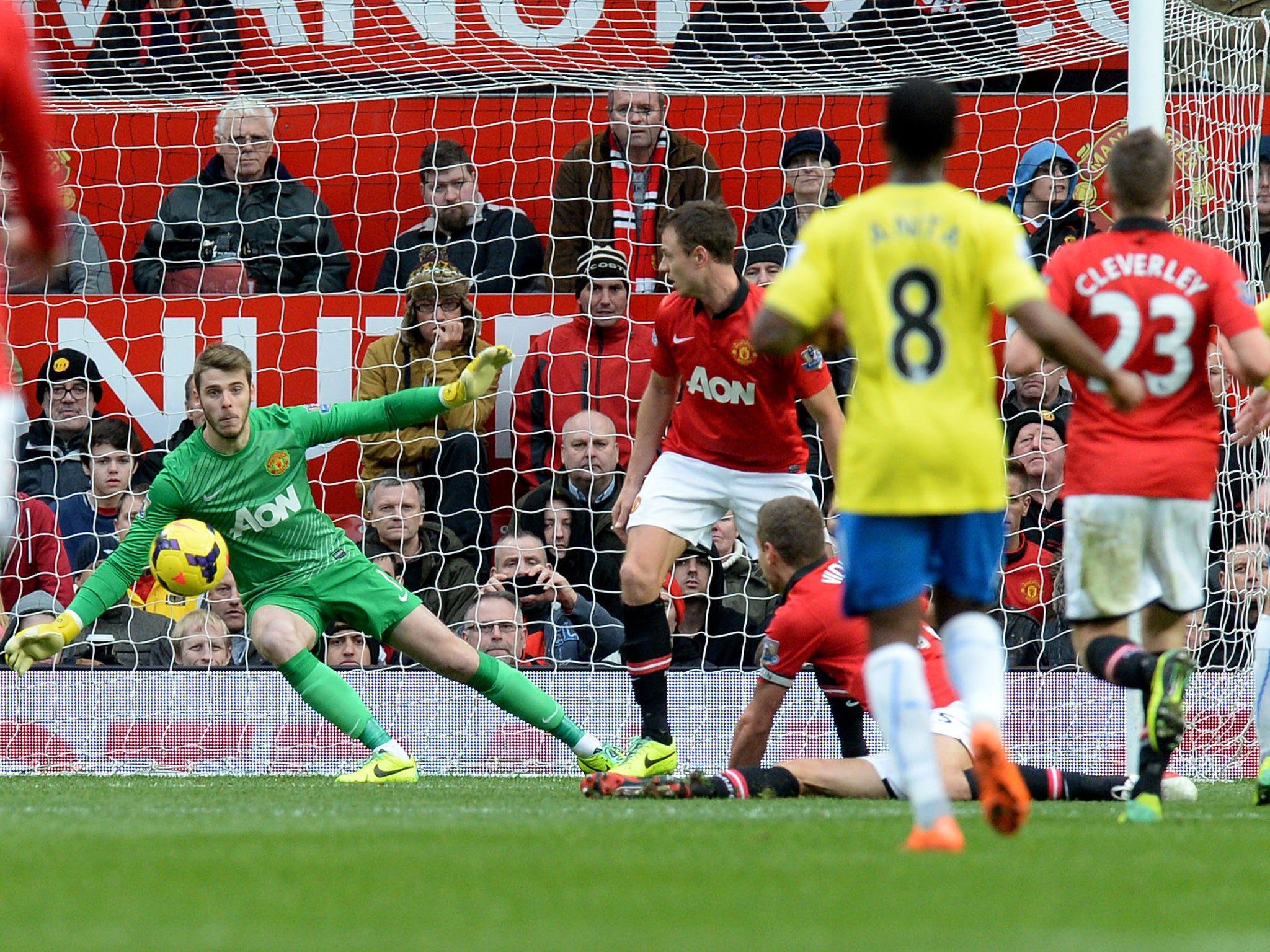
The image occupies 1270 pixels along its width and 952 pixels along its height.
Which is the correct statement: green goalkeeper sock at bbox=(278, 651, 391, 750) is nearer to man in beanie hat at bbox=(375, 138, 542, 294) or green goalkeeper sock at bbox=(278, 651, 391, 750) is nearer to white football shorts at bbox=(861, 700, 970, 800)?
white football shorts at bbox=(861, 700, 970, 800)

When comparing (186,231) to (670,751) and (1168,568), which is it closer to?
(670,751)

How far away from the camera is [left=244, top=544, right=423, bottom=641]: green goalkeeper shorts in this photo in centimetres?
Answer: 684

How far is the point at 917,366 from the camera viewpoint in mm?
3627

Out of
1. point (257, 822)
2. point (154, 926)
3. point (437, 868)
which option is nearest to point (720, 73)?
point (257, 822)

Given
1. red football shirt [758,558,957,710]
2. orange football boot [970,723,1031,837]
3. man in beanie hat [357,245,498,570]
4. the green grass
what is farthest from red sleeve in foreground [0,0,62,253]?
man in beanie hat [357,245,498,570]

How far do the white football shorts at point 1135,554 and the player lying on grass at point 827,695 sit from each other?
0.67 metres

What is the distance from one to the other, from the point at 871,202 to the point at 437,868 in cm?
167

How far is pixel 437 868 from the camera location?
11.0ft

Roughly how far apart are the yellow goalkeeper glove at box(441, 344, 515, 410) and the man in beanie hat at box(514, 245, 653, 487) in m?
2.40

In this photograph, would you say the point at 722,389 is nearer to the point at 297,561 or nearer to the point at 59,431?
the point at 297,561

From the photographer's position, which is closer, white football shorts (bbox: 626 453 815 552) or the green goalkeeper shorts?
white football shorts (bbox: 626 453 815 552)

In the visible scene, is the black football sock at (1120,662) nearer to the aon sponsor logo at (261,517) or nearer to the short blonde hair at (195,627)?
the aon sponsor logo at (261,517)

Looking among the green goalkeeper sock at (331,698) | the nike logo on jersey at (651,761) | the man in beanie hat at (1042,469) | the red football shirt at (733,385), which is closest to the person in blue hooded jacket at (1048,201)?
the man in beanie hat at (1042,469)

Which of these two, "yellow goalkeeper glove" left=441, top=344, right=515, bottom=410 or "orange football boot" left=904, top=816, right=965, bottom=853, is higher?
"yellow goalkeeper glove" left=441, top=344, right=515, bottom=410
